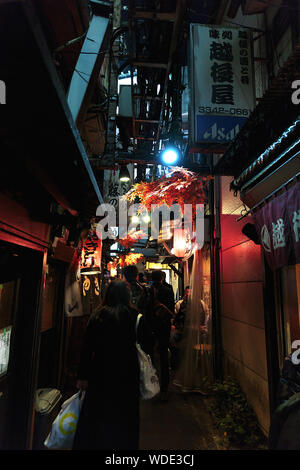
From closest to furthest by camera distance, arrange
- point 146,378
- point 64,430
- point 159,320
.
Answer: point 64,430 < point 146,378 < point 159,320

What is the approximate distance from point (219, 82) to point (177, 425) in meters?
8.23

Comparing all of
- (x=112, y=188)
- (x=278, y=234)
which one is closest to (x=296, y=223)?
(x=278, y=234)

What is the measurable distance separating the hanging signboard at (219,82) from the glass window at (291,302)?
317 cm

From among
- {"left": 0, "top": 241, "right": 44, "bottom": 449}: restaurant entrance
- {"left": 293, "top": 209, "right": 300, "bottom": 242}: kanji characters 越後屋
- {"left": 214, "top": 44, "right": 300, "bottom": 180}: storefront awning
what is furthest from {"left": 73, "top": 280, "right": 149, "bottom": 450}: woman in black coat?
{"left": 214, "top": 44, "right": 300, "bottom": 180}: storefront awning

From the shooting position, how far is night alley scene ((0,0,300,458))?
358 centimetres

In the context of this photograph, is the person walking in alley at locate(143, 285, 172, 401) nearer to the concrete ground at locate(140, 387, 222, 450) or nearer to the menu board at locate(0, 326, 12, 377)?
the concrete ground at locate(140, 387, 222, 450)

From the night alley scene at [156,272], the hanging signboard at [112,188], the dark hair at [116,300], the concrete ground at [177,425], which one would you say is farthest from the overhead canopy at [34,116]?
the hanging signboard at [112,188]

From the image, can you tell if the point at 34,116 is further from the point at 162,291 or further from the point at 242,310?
the point at 162,291

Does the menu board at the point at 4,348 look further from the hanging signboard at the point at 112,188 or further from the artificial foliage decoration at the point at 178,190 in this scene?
the hanging signboard at the point at 112,188

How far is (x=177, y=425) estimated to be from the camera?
6195mm

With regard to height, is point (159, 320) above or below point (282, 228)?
below

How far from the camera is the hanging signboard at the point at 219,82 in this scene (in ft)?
19.9

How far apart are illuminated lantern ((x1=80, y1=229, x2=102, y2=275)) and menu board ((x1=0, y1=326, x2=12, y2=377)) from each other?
3913 millimetres

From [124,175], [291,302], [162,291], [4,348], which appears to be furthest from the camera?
[124,175]
